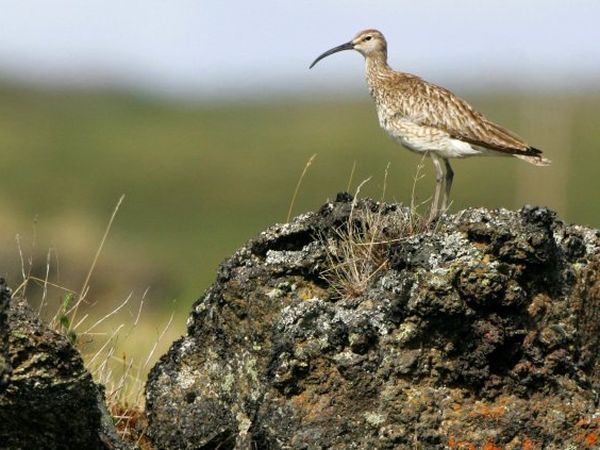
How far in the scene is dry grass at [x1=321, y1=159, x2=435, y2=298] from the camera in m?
6.80

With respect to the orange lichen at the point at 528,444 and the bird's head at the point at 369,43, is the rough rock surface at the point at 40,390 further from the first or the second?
the bird's head at the point at 369,43

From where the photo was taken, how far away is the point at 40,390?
18.9 feet

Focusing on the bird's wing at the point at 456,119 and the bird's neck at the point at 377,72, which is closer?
the bird's wing at the point at 456,119

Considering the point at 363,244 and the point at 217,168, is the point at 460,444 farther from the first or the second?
the point at 217,168

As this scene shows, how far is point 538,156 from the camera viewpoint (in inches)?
441

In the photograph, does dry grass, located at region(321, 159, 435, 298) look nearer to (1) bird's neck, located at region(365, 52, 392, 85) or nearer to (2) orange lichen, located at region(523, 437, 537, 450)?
(2) orange lichen, located at region(523, 437, 537, 450)

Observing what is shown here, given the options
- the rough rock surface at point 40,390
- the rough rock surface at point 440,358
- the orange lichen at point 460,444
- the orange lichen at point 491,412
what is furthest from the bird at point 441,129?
the rough rock surface at point 40,390

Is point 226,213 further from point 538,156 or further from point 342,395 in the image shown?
point 342,395

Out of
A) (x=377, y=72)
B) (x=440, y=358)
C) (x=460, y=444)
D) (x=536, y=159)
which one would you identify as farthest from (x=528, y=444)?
(x=377, y=72)

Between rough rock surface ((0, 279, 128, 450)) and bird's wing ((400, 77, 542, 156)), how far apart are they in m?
6.12

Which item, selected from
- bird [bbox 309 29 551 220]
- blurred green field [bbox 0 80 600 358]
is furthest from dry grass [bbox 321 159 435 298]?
blurred green field [bbox 0 80 600 358]

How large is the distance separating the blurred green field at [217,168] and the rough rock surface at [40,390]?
709 inches

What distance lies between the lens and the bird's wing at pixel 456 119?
37.0 ft

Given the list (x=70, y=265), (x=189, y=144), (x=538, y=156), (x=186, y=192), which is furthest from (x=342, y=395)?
(x=189, y=144)
